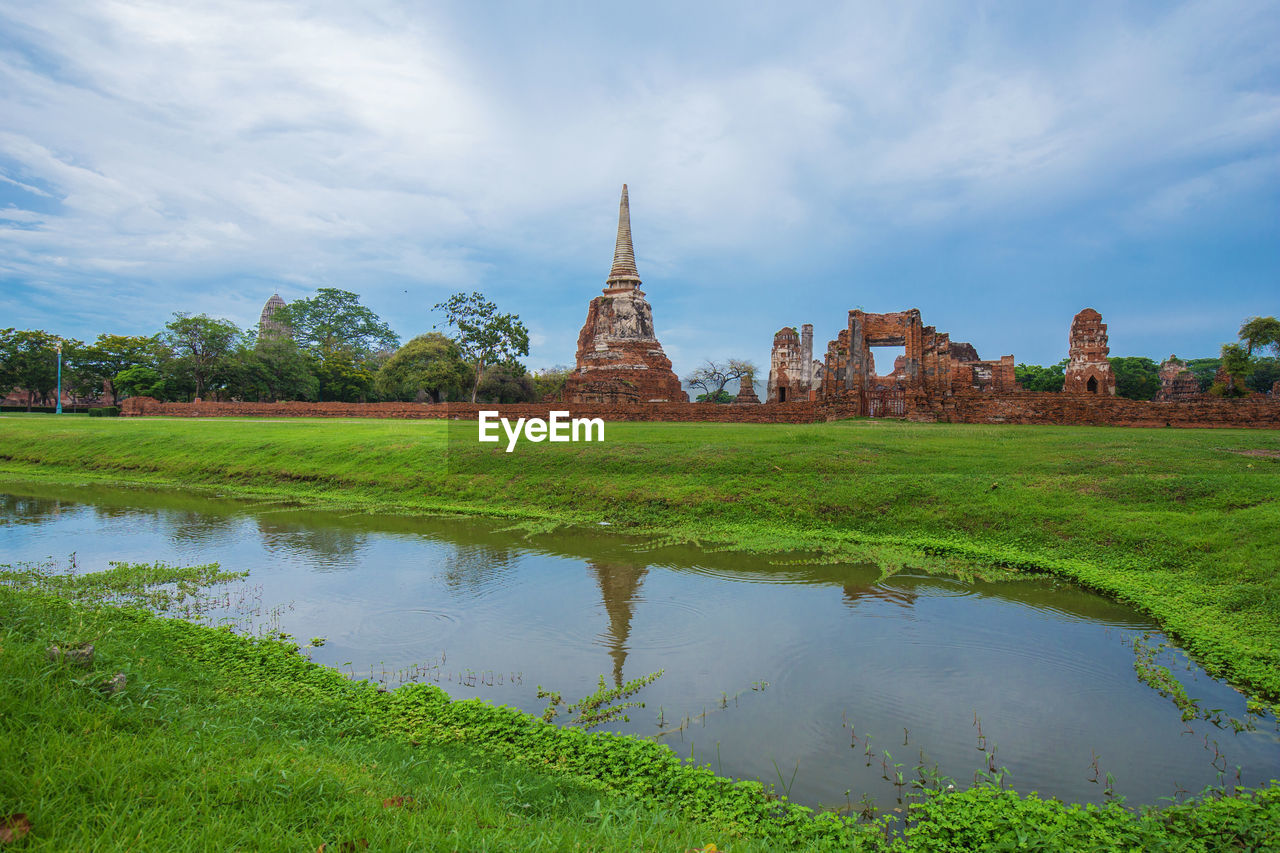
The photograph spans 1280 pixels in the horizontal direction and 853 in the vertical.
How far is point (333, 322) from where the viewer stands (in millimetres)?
70688

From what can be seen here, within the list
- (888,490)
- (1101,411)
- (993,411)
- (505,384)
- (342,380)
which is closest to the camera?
(888,490)

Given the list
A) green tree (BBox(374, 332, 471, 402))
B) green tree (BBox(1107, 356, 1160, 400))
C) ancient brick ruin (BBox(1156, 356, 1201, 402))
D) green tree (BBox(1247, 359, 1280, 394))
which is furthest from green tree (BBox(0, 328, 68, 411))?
green tree (BBox(1247, 359, 1280, 394))

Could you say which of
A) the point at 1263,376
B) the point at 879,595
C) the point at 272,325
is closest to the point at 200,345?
the point at 272,325

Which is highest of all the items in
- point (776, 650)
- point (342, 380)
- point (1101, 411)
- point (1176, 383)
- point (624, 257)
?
point (624, 257)

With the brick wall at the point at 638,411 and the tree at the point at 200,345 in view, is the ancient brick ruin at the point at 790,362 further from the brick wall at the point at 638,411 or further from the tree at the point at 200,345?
the tree at the point at 200,345

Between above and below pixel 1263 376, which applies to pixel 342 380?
above

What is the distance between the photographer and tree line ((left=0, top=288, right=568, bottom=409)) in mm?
44719

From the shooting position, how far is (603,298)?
3616cm

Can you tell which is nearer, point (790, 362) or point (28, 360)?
point (790, 362)

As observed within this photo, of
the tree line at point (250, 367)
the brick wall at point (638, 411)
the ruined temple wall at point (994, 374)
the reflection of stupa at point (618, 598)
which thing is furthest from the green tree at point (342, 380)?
the reflection of stupa at point (618, 598)

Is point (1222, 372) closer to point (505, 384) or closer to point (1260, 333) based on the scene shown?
point (1260, 333)

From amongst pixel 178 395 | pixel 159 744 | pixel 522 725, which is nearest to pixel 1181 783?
pixel 522 725

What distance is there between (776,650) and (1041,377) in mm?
55084

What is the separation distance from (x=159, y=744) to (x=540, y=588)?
495 centimetres
